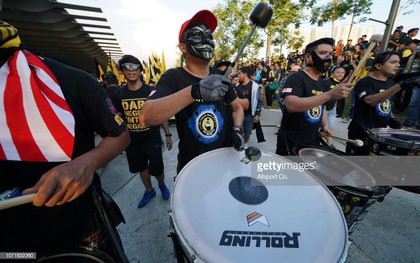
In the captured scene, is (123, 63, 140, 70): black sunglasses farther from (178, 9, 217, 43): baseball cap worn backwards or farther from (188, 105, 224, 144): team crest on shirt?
(188, 105, 224, 144): team crest on shirt

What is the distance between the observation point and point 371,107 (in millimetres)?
2902

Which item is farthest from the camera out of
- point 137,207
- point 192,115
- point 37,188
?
point 137,207

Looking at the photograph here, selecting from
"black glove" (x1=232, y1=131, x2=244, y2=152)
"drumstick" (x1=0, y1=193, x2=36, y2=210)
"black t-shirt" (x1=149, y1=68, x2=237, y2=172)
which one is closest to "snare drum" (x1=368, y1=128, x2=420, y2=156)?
"black glove" (x1=232, y1=131, x2=244, y2=152)

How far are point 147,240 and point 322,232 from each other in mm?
2045

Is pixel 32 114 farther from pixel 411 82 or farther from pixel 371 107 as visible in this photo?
pixel 411 82

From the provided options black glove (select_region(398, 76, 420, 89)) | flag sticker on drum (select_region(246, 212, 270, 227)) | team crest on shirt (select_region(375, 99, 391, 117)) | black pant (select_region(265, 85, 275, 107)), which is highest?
black glove (select_region(398, 76, 420, 89))

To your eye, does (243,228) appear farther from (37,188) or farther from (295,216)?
(37,188)

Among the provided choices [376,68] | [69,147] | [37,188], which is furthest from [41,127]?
[376,68]

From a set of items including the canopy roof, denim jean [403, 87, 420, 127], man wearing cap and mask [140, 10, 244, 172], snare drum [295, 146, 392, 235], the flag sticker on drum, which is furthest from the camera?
the canopy roof

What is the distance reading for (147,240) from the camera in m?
2.26

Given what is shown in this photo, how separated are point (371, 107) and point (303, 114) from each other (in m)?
1.50

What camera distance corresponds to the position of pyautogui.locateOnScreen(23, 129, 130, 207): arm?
2.35 ft

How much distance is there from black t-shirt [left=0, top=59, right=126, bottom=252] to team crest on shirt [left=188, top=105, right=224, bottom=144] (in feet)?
2.11

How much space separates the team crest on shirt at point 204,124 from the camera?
160cm
